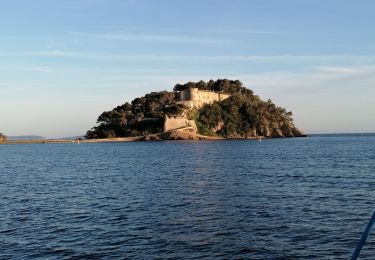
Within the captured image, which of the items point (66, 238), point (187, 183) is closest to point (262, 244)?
point (66, 238)

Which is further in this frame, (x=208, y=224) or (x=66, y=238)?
(x=208, y=224)

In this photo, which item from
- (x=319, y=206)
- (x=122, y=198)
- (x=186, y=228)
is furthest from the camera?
(x=122, y=198)

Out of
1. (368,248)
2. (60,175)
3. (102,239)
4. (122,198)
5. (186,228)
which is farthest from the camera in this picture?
(60,175)

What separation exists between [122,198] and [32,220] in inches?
412

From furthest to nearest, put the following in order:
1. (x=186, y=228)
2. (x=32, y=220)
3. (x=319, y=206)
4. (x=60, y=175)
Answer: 1. (x=60, y=175)
2. (x=319, y=206)
3. (x=32, y=220)
4. (x=186, y=228)

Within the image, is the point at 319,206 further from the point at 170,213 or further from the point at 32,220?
the point at 32,220

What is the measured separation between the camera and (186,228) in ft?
87.1

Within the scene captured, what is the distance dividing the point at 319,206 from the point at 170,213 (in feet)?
38.6

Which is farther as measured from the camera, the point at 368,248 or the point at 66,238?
the point at 66,238

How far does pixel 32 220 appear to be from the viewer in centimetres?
3002

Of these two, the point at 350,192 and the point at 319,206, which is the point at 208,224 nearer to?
the point at 319,206

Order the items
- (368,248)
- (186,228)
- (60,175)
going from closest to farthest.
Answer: (368,248) → (186,228) → (60,175)

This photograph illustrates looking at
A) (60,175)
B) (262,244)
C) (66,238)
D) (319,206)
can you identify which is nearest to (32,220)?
(66,238)

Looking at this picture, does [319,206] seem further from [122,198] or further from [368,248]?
[122,198]
